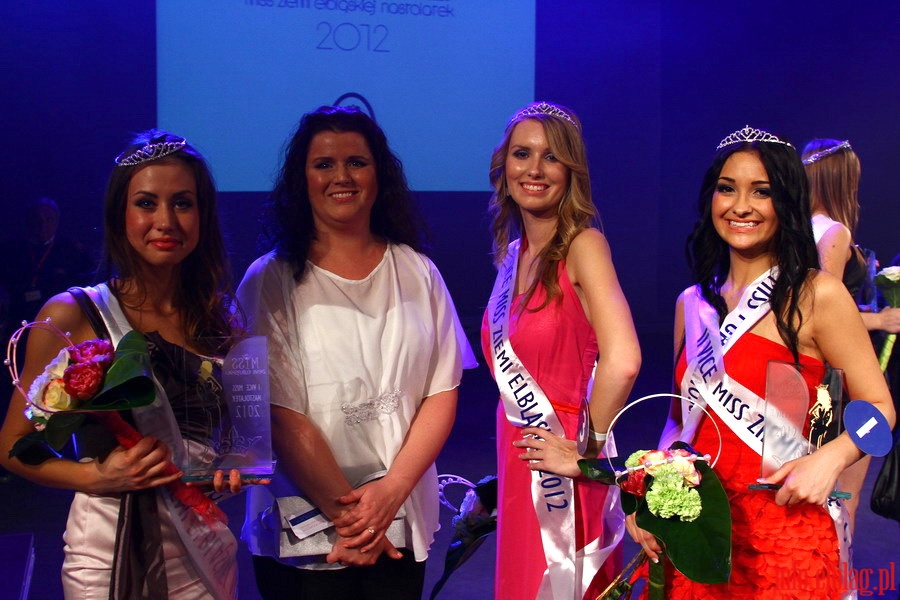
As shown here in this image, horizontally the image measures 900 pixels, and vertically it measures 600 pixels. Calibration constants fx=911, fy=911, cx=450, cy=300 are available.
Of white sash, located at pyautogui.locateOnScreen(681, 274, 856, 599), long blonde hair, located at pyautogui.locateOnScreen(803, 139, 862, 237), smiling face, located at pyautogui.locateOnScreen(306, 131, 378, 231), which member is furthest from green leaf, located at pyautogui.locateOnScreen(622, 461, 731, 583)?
long blonde hair, located at pyautogui.locateOnScreen(803, 139, 862, 237)

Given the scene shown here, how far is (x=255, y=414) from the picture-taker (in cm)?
160

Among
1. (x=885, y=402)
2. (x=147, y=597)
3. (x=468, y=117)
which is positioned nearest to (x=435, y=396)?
(x=147, y=597)

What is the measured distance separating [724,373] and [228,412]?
36.0 inches

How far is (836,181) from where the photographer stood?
11.6ft

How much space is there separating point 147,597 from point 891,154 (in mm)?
7819

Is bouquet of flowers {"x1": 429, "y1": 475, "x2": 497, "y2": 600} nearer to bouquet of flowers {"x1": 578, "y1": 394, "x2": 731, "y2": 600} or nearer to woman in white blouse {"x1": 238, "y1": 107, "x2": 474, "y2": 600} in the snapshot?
woman in white blouse {"x1": 238, "y1": 107, "x2": 474, "y2": 600}

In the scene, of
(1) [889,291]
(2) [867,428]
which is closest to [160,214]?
(2) [867,428]

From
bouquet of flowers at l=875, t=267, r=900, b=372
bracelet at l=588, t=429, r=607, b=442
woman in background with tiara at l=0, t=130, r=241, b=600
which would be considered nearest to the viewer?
woman in background with tiara at l=0, t=130, r=241, b=600

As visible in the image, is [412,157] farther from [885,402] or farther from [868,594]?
[885,402]

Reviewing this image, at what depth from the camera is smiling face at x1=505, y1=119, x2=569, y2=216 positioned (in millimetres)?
2014

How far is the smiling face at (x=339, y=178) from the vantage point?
1941 mm

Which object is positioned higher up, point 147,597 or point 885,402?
point 885,402

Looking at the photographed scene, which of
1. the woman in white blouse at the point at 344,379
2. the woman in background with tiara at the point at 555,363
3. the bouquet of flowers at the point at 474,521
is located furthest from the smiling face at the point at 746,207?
the bouquet of flowers at the point at 474,521

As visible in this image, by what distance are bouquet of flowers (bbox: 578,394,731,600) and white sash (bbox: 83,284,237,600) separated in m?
0.77
